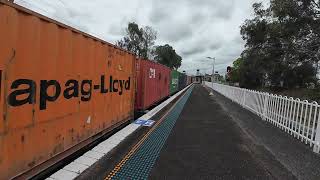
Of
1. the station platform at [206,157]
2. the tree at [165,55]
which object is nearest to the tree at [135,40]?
the tree at [165,55]

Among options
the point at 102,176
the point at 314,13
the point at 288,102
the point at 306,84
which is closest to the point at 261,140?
the point at 288,102

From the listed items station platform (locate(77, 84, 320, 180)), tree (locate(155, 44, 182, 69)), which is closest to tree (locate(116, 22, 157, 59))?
tree (locate(155, 44, 182, 69))

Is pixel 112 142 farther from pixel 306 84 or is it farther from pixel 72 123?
pixel 306 84

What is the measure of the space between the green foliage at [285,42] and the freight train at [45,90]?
2805 cm

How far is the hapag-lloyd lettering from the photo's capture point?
4230 mm

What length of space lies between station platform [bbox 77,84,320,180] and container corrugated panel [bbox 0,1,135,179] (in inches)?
37.4

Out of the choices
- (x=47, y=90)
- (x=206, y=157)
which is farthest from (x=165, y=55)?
(x=47, y=90)

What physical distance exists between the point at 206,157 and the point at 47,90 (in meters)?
3.90

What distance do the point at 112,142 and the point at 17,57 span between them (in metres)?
4.18

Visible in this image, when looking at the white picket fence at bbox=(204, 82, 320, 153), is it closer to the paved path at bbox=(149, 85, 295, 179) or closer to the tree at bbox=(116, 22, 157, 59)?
the paved path at bbox=(149, 85, 295, 179)

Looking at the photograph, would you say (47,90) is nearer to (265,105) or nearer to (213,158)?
(213,158)

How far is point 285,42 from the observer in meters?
33.0

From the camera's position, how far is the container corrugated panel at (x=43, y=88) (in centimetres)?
407

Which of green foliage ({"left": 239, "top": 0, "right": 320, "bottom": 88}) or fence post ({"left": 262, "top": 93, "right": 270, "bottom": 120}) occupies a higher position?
green foliage ({"left": 239, "top": 0, "right": 320, "bottom": 88})
